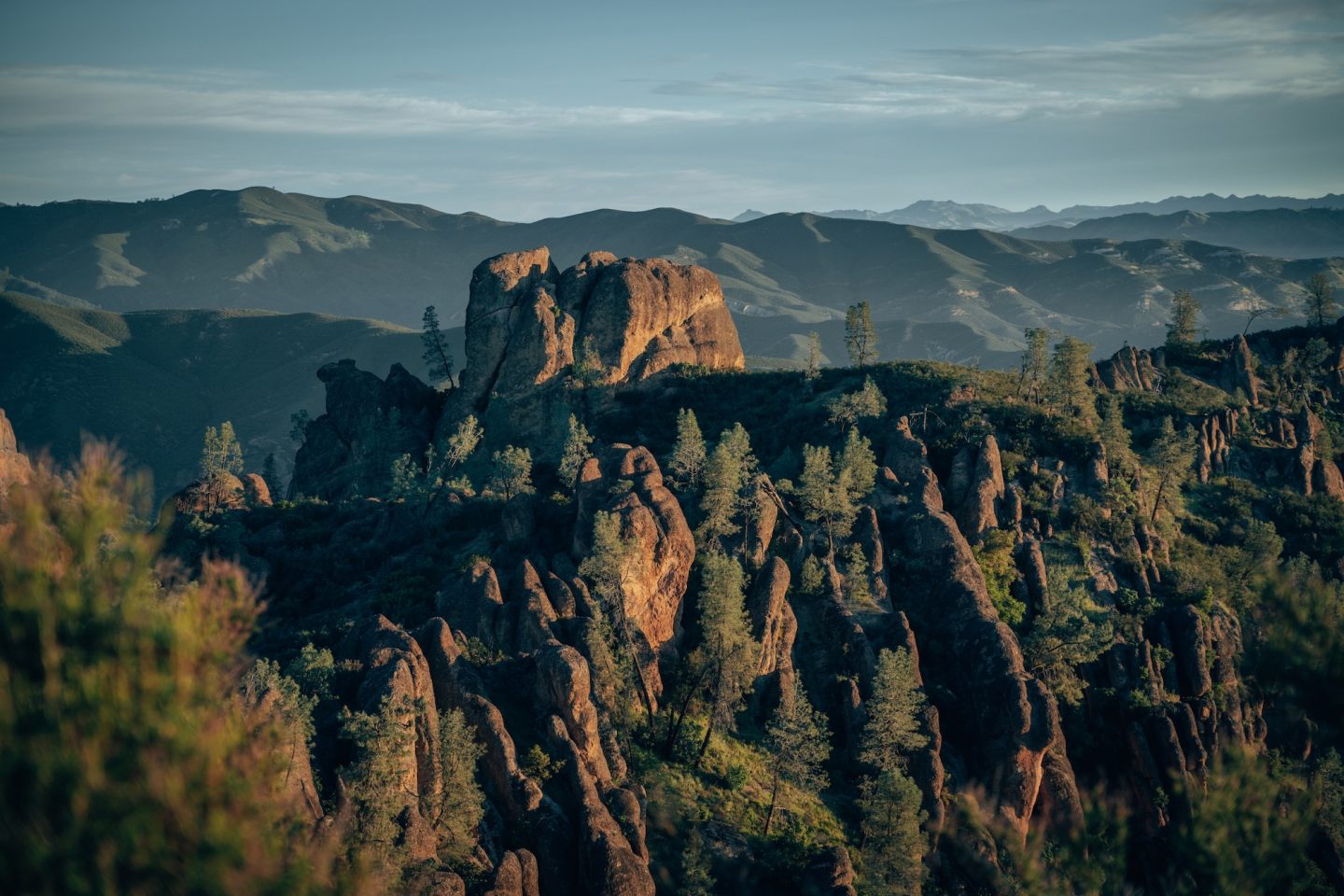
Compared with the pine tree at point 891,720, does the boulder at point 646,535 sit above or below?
above

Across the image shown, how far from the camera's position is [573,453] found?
363ft

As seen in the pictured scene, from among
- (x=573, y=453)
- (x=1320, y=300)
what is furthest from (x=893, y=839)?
(x=1320, y=300)

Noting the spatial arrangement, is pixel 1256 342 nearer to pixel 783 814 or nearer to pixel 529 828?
pixel 783 814

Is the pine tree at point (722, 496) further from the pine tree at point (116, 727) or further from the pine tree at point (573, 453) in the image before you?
the pine tree at point (116, 727)

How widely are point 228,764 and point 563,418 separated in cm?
10403

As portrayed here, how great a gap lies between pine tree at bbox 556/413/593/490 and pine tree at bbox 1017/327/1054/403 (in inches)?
2263

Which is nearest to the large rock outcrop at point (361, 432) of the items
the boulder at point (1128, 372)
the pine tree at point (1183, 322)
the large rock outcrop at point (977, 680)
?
the large rock outcrop at point (977, 680)

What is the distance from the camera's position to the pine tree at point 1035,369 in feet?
418

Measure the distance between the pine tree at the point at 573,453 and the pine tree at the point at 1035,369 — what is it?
5749 centimetres

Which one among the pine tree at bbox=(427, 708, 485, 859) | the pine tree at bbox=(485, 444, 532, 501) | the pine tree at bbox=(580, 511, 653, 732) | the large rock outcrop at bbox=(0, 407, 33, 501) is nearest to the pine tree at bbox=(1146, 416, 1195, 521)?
the pine tree at bbox=(580, 511, 653, 732)

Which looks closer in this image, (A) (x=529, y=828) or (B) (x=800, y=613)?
(A) (x=529, y=828)

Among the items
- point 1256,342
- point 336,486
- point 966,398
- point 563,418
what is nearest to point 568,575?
point 563,418

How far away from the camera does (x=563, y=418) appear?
127 metres

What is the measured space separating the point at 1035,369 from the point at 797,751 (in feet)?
266
